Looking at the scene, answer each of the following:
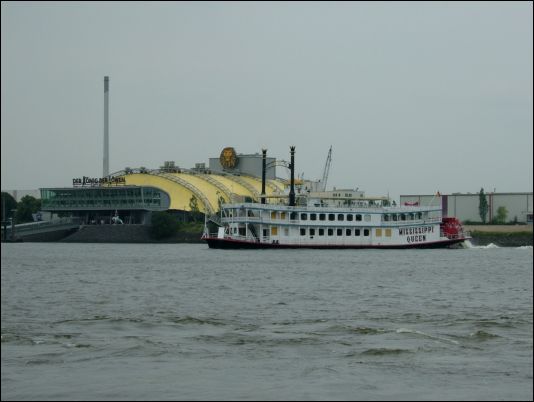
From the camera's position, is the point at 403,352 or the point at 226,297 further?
the point at 226,297

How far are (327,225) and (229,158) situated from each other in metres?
82.5

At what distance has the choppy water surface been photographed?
21.5m

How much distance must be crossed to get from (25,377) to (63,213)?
520 feet

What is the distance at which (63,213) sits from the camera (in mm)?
177625

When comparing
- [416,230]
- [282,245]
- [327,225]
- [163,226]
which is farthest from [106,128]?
[416,230]

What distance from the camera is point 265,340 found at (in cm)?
2848

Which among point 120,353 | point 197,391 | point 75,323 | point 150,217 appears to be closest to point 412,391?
point 197,391

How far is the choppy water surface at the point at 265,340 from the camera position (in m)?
21.5

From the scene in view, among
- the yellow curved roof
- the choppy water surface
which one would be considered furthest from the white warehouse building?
the choppy water surface

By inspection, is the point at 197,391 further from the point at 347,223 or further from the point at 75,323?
the point at 347,223

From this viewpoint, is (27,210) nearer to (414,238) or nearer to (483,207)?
(483,207)

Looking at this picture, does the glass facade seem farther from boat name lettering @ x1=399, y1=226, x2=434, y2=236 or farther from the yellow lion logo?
boat name lettering @ x1=399, y1=226, x2=434, y2=236

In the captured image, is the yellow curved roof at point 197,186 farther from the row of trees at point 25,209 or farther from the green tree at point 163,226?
the row of trees at point 25,209

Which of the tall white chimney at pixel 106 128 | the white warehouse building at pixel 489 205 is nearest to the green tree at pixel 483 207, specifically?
the white warehouse building at pixel 489 205
